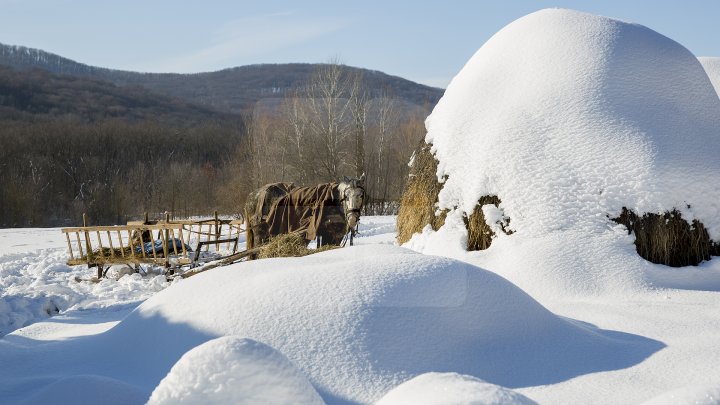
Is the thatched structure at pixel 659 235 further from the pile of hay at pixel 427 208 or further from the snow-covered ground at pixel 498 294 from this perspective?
the snow-covered ground at pixel 498 294

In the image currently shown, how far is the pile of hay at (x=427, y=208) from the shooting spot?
820 centimetres

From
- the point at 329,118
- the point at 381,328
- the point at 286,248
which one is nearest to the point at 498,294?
the point at 381,328

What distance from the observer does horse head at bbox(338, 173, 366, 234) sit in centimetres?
1123

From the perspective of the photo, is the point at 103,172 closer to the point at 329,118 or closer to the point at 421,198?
the point at 329,118

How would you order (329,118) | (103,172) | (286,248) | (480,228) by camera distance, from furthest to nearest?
1. (103,172)
2. (329,118)
3. (286,248)
4. (480,228)

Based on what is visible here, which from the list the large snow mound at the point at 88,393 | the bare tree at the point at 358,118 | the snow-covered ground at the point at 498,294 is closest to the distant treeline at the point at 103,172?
the bare tree at the point at 358,118

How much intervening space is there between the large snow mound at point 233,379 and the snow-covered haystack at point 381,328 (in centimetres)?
145

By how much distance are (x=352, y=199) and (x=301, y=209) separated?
62.7 inches

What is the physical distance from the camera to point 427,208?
8.95 metres

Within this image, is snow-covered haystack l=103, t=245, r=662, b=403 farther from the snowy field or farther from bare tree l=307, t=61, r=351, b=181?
bare tree l=307, t=61, r=351, b=181

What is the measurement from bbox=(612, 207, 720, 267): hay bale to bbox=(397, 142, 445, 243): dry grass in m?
2.32

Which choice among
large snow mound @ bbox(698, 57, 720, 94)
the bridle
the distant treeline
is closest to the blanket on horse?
the bridle

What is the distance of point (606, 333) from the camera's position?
18.9ft

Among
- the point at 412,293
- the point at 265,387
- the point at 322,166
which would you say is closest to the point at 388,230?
the point at 322,166
